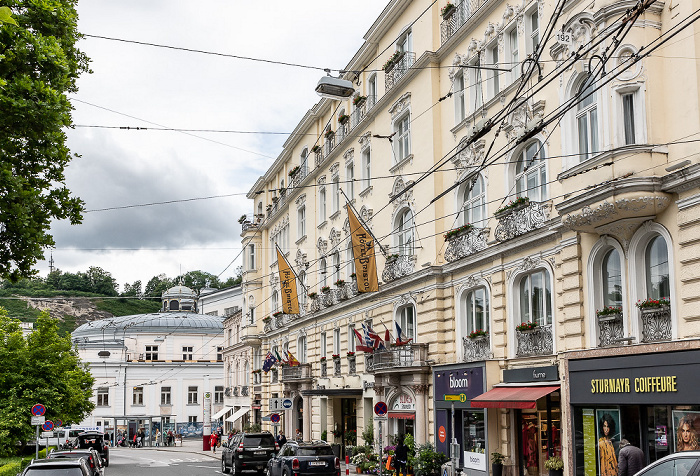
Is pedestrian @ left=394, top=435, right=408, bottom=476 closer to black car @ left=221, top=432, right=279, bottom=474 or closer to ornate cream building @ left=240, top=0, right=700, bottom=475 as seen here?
ornate cream building @ left=240, top=0, right=700, bottom=475

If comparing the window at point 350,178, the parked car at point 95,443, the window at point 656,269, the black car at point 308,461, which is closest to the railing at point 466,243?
the window at point 656,269

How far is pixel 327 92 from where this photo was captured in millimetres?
24000

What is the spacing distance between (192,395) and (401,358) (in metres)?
59.3

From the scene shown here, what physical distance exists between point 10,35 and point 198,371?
73.4 meters

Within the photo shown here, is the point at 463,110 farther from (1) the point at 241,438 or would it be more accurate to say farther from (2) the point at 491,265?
(1) the point at 241,438

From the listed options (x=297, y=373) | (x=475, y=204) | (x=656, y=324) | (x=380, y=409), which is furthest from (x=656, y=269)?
(x=297, y=373)

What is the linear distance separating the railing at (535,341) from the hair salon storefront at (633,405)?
1.94 m

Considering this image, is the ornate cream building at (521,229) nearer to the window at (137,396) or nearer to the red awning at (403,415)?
the red awning at (403,415)

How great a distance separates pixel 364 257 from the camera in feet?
100

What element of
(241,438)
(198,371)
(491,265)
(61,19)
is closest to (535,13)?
(491,265)

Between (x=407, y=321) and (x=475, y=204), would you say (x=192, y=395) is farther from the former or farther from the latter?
(x=475, y=204)

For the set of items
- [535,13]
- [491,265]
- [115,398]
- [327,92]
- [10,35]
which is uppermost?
[535,13]

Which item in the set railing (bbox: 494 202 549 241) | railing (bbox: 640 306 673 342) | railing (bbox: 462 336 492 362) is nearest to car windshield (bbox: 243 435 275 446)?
railing (bbox: 462 336 492 362)

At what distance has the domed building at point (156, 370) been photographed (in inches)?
3223
